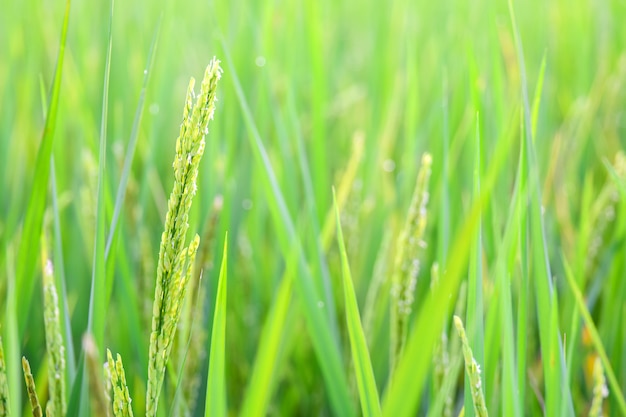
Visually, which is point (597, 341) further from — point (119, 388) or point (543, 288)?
point (119, 388)

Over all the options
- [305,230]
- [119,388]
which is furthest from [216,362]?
[305,230]

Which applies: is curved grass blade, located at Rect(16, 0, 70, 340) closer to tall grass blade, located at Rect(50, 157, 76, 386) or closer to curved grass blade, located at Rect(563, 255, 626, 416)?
tall grass blade, located at Rect(50, 157, 76, 386)

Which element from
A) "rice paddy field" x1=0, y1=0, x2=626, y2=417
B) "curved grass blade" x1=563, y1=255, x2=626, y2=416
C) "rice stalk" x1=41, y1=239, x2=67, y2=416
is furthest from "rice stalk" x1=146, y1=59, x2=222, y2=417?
"curved grass blade" x1=563, y1=255, x2=626, y2=416

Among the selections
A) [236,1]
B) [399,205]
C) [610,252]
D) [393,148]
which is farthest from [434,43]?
[610,252]

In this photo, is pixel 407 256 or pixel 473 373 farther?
pixel 407 256

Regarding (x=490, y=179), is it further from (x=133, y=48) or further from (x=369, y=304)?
(x=133, y=48)

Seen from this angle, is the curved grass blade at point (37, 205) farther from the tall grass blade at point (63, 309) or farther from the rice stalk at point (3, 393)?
the rice stalk at point (3, 393)

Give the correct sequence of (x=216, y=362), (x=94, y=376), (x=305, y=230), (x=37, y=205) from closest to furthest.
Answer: (x=94, y=376) → (x=216, y=362) → (x=37, y=205) → (x=305, y=230)
